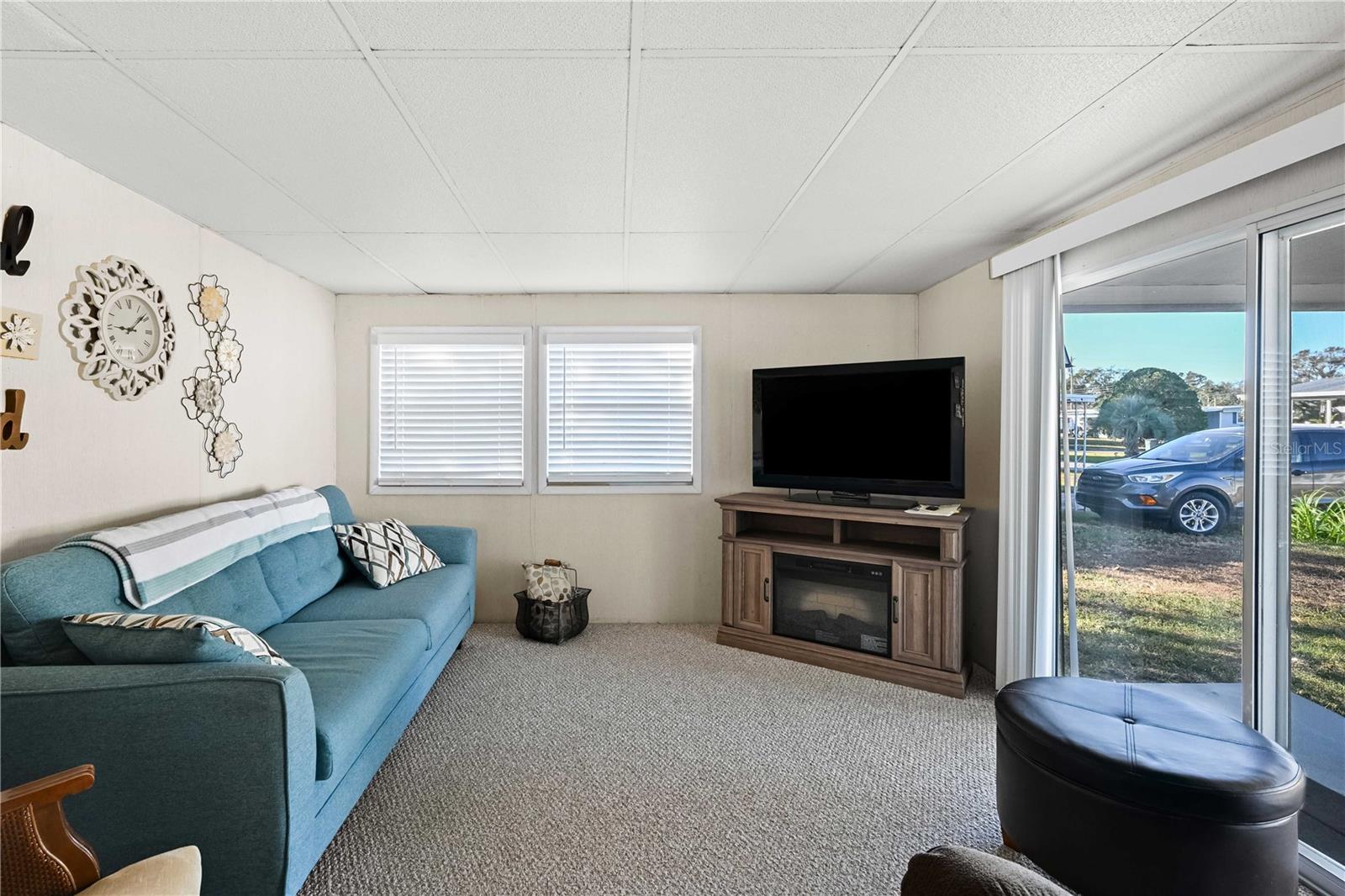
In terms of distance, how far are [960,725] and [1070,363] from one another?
5.85ft

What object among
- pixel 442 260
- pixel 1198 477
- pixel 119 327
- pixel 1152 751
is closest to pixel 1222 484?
pixel 1198 477

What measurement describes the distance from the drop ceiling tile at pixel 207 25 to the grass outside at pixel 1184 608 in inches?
125

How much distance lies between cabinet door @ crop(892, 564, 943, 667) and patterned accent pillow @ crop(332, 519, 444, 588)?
2.70 meters

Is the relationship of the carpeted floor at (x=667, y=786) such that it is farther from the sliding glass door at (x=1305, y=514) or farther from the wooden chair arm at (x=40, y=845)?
the sliding glass door at (x=1305, y=514)

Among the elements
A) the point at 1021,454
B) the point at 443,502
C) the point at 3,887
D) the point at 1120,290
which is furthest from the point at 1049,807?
the point at 443,502

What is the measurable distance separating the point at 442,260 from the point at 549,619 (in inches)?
90.0

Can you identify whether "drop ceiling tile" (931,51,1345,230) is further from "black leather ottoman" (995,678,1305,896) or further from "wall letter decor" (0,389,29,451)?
"wall letter decor" (0,389,29,451)

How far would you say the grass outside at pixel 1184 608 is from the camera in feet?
5.90

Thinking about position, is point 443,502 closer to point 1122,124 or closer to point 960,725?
point 960,725

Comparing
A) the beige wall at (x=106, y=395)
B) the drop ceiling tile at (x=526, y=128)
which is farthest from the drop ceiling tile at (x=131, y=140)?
the drop ceiling tile at (x=526, y=128)

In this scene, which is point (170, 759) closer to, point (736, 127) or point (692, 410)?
point (736, 127)

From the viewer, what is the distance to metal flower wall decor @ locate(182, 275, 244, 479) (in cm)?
281

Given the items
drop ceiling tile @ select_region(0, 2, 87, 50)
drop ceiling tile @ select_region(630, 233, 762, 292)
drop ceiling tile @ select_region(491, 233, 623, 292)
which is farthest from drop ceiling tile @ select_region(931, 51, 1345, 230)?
drop ceiling tile @ select_region(0, 2, 87, 50)

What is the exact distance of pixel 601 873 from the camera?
184 cm
